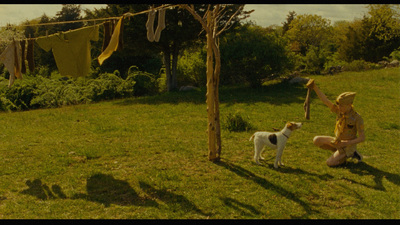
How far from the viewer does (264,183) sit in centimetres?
650

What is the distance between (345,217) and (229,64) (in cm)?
1401

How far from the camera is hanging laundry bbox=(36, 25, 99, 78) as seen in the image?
25.2 feet

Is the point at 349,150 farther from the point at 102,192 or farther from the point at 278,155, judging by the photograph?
the point at 102,192

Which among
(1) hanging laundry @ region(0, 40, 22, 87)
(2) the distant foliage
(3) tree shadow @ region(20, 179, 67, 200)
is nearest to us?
(3) tree shadow @ region(20, 179, 67, 200)

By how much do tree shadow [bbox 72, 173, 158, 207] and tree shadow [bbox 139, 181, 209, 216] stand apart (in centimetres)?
20

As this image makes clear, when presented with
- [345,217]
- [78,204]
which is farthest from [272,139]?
[78,204]

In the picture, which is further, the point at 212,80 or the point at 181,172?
the point at 212,80

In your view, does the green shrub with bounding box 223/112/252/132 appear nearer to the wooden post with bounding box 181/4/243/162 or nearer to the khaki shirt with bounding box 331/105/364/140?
the wooden post with bounding box 181/4/243/162

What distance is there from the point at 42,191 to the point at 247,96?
38.9 feet

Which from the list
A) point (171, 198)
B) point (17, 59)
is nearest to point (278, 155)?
point (171, 198)

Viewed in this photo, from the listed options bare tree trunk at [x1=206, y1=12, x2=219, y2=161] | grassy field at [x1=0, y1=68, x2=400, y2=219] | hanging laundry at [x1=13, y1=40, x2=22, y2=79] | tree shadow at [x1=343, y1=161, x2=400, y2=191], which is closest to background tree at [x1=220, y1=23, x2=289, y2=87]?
grassy field at [x1=0, y1=68, x2=400, y2=219]

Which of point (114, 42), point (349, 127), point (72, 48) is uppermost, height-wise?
point (114, 42)

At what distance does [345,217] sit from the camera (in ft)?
17.0

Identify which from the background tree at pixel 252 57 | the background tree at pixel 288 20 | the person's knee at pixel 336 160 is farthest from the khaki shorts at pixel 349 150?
the background tree at pixel 288 20
